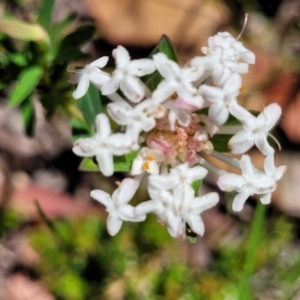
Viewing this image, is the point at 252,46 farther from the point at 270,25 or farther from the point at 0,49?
the point at 0,49

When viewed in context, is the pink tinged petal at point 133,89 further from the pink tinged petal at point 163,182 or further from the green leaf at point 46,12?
the green leaf at point 46,12

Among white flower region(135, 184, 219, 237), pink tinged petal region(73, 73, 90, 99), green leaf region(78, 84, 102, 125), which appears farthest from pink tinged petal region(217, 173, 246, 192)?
green leaf region(78, 84, 102, 125)

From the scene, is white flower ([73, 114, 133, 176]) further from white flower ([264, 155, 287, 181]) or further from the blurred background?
the blurred background

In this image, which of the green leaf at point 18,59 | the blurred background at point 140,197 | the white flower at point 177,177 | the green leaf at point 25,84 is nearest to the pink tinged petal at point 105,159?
the white flower at point 177,177

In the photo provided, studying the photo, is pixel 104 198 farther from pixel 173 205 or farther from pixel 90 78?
pixel 90 78

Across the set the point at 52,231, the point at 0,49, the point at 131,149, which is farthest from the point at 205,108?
the point at 52,231

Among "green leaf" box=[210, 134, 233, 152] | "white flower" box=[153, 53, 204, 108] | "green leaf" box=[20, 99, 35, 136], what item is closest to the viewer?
"white flower" box=[153, 53, 204, 108]
